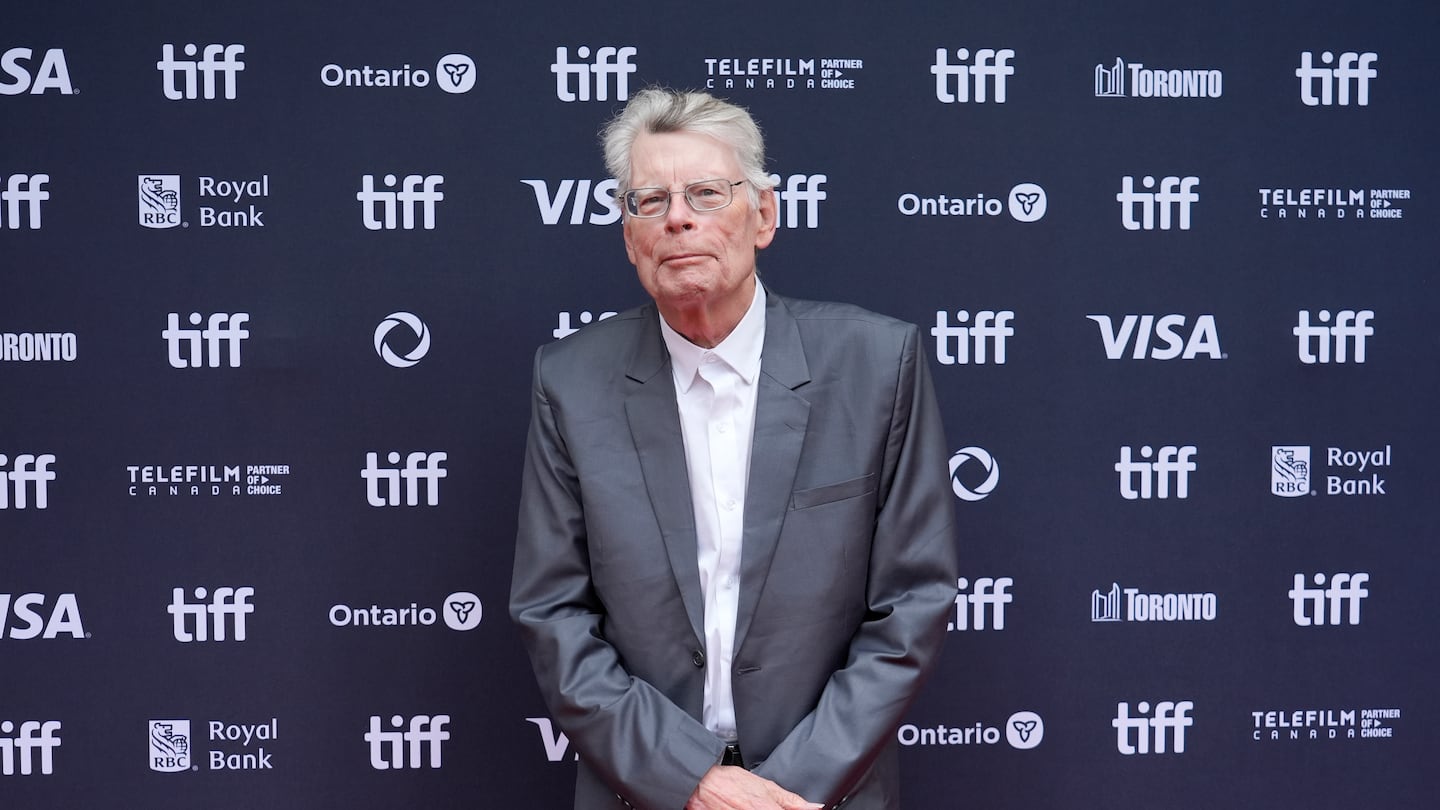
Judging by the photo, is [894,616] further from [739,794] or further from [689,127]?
[689,127]

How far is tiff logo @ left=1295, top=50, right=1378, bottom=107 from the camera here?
2541 millimetres

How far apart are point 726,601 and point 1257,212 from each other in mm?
1590

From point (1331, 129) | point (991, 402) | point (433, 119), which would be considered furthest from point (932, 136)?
point (433, 119)

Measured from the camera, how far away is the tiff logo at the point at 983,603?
2561 mm

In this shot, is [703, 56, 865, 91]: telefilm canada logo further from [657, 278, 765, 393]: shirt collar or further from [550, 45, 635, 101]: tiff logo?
[657, 278, 765, 393]: shirt collar

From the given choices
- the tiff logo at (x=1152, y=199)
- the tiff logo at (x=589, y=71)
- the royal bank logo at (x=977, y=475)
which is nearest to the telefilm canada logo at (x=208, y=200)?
the tiff logo at (x=589, y=71)

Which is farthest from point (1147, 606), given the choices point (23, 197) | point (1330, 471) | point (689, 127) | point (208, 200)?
point (23, 197)

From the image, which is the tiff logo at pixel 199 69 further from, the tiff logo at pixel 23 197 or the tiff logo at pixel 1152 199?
the tiff logo at pixel 1152 199

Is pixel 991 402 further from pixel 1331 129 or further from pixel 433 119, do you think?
pixel 433 119

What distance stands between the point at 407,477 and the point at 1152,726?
5.83 feet

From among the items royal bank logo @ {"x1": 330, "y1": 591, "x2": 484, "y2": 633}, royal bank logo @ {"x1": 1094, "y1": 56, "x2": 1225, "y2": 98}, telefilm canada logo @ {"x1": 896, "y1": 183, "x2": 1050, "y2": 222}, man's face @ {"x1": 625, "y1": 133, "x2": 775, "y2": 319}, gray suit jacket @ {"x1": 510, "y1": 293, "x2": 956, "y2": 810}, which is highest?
royal bank logo @ {"x1": 1094, "y1": 56, "x2": 1225, "y2": 98}

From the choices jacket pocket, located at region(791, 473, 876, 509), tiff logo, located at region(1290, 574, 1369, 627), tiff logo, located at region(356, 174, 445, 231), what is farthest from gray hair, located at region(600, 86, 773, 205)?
tiff logo, located at region(1290, 574, 1369, 627)

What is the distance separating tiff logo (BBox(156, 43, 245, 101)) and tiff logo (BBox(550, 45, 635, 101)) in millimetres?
690

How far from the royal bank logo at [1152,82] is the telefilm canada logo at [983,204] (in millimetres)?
268
